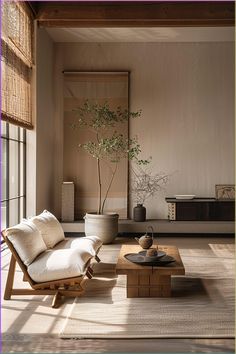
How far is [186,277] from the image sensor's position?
4562 millimetres

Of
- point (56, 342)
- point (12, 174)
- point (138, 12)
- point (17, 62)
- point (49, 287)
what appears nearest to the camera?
point (56, 342)

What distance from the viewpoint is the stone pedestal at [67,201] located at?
7250 mm

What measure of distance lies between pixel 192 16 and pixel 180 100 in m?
1.74

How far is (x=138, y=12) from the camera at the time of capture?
6.19 m

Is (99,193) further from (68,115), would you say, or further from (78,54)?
(78,54)

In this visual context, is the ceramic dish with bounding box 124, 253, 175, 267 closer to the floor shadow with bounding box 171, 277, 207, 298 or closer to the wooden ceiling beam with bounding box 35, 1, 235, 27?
the floor shadow with bounding box 171, 277, 207, 298

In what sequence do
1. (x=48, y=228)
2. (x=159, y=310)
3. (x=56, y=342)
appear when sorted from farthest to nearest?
(x=48, y=228), (x=159, y=310), (x=56, y=342)

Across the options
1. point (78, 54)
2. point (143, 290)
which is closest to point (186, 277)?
point (143, 290)

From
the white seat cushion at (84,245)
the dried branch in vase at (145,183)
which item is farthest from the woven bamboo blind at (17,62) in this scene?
the dried branch in vase at (145,183)

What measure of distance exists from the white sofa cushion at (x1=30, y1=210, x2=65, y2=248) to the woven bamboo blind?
1252 mm

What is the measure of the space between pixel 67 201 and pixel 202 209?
2.22 meters

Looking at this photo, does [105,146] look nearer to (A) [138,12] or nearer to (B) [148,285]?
(A) [138,12]

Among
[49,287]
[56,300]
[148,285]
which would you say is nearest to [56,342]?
[56,300]

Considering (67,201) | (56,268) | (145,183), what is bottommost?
(56,268)
